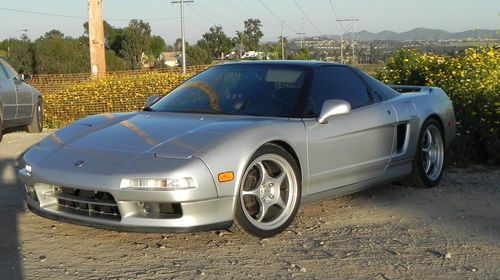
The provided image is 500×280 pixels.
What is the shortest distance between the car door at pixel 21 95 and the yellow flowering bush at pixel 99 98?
1693 millimetres

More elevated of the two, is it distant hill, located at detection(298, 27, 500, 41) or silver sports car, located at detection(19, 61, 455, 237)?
distant hill, located at detection(298, 27, 500, 41)

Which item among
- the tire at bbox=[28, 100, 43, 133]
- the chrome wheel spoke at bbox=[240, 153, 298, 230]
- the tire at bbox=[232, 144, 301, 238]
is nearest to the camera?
the tire at bbox=[232, 144, 301, 238]

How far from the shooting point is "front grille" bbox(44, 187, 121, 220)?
13.8ft

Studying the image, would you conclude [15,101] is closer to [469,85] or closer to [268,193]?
[469,85]

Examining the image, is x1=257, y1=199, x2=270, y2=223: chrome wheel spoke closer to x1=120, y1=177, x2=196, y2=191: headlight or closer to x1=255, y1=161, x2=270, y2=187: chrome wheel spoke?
x1=255, y1=161, x2=270, y2=187: chrome wheel spoke

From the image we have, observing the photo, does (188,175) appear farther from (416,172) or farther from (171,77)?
(171,77)

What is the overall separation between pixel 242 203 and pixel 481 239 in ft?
5.65

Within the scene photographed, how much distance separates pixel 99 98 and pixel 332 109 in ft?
29.8

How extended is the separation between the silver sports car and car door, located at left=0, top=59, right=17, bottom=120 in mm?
5511

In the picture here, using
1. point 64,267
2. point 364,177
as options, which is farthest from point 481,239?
point 64,267

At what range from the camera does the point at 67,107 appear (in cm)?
1331

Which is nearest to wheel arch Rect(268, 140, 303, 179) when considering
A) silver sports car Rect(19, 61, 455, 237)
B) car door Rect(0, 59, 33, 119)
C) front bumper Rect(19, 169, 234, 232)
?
silver sports car Rect(19, 61, 455, 237)

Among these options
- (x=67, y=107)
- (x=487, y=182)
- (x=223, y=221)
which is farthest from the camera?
(x=67, y=107)

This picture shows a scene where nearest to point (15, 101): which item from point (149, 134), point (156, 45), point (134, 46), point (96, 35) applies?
point (96, 35)
